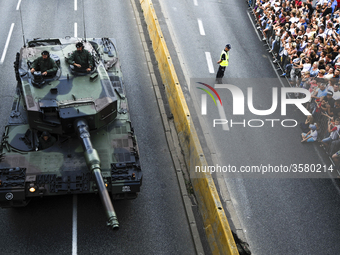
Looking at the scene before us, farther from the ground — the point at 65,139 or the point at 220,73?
the point at 65,139

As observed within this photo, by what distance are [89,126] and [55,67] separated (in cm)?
277

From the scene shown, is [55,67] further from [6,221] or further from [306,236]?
[306,236]

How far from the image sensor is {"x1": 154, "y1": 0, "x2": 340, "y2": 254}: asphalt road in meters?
15.1

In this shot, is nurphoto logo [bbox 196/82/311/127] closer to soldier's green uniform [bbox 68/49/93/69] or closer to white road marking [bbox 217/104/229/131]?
white road marking [bbox 217/104/229/131]

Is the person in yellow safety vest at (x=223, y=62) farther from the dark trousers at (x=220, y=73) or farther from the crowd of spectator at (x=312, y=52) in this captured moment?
the crowd of spectator at (x=312, y=52)

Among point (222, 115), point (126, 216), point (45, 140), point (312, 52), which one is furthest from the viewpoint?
point (312, 52)

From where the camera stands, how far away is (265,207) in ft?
52.2

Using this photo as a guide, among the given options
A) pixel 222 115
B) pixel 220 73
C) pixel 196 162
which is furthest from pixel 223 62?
pixel 196 162

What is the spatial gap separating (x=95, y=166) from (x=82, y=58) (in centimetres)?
568

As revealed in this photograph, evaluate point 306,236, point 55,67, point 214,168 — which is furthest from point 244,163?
point 55,67

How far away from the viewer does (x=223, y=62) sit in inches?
840

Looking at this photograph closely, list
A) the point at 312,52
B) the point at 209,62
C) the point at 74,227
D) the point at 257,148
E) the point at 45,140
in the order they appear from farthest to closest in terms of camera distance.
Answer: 1. the point at 209,62
2. the point at 312,52
3. the point at 257,148
4. the point at 45,140
5. the point at 74,227

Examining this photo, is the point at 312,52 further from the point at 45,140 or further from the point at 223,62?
the point at 45,140

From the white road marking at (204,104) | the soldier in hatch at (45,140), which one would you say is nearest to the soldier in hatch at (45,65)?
A: the soldier in hatch at (45,140)
